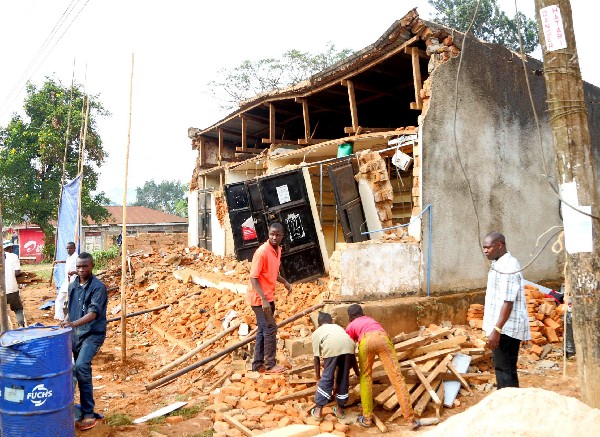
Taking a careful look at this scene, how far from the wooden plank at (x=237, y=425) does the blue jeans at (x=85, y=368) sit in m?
1.40

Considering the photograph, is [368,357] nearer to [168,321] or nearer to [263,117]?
[168,321]

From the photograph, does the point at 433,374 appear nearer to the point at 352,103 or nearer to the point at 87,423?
the point at 87,423

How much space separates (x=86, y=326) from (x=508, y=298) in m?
4.15

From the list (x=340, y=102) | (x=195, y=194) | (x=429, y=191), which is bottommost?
(x=429, y=191)

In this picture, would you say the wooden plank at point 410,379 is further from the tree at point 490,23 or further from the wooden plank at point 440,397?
the tree at point 490,23

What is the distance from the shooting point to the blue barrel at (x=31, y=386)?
3.91 meters

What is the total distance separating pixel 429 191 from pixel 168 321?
5515 millimetres

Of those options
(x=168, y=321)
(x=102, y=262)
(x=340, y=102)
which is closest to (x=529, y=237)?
(x=340, y=102)

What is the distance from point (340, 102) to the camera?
11047 mm

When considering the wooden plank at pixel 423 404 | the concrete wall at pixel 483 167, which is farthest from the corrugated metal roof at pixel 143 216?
the wooden plank at pixel 423 404

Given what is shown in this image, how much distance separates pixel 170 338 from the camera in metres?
8.38

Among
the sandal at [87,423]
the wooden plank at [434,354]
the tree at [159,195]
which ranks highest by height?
the tree at [159,195]

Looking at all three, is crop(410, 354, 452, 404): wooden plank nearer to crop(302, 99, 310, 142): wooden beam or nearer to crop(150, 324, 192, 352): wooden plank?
crop(150, 324, 192, 352): wooden plank

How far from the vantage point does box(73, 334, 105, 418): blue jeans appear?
4.79 metres
